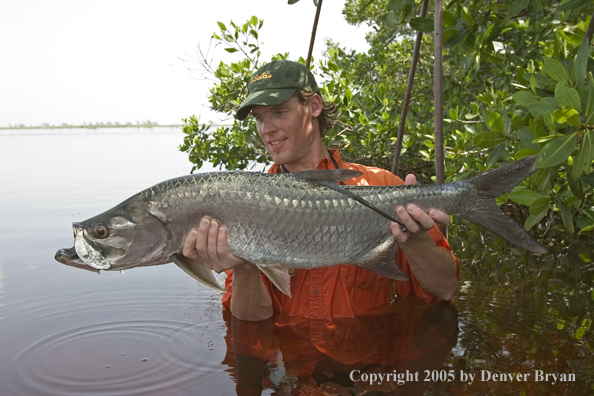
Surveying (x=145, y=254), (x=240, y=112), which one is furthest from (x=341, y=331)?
(x=240, y=112)

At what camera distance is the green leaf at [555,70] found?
→ 299 centimetres

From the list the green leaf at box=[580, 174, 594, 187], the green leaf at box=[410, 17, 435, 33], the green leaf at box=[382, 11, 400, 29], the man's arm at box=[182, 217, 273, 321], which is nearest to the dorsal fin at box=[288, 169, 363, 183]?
the man's arm at box=[182, 217, 273, 321]

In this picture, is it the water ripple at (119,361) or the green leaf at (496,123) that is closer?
the water ripple at (119,361)

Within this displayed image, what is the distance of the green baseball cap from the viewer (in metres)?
3.94

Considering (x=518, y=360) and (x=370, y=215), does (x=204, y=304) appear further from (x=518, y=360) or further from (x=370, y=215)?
(x=518, y=360)

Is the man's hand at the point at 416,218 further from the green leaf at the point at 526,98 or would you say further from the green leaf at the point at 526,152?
the green leaf at the point at 526,98

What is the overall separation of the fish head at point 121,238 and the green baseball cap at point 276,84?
47.3 inches

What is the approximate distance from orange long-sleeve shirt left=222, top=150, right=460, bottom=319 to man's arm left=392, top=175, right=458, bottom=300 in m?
0.21

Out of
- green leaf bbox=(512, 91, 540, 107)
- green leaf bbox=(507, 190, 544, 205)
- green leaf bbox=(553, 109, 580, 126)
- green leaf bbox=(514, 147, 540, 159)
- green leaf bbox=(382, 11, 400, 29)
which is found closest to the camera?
green leaf bbox=(553, 109, 580, 126)

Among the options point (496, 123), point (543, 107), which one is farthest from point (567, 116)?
point (496, 123)

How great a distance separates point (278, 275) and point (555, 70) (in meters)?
2.09

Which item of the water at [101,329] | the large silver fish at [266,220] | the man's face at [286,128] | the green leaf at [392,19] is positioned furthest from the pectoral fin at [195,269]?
the green leaf at [392,19]

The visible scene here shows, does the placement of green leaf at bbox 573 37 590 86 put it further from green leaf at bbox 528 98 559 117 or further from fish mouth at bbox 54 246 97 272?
fish mouth at bbox 54 246 97 272

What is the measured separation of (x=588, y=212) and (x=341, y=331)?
6.71 feet
